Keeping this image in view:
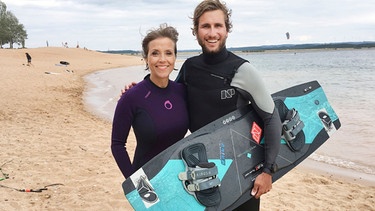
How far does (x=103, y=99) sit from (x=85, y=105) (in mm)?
1902

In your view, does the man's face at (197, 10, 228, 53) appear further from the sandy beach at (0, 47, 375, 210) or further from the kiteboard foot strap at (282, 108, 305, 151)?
the sandy beach at (0, 47, 375, 210)

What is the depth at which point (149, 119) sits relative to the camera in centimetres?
216

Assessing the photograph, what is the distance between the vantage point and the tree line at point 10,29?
63625 mm

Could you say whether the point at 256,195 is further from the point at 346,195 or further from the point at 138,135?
the point at 346,195

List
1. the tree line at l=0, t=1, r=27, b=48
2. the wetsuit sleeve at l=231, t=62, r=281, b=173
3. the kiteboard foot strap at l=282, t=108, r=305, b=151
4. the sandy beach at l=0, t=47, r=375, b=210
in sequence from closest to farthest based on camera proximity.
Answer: the wetsuit sleeve at l=231, t=62, r=281, b=173 → the kiteboard foot strap at l=282, t=108, r=305, b=151 → the sandy beach at l=0, t=47, r=375, b=210 → the tree line at l=0, t=1, r=27, b=48

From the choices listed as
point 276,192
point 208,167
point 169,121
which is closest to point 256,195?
point 208,167

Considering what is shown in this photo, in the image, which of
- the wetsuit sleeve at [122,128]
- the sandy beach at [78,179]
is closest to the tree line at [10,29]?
the sandy beach at [78,179]

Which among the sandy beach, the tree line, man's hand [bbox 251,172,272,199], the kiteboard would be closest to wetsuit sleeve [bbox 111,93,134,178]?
the kiteboard

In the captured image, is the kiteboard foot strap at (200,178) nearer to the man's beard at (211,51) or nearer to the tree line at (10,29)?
the man's beard at (211,51)

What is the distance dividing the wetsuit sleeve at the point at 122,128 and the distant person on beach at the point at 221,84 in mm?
440

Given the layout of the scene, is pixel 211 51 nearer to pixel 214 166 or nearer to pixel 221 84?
pixel 221 84

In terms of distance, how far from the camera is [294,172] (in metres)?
6.00

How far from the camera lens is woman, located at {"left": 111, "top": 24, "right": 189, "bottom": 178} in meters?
2.16

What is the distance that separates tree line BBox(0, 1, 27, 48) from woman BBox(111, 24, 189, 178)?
70.7 m
